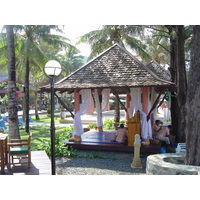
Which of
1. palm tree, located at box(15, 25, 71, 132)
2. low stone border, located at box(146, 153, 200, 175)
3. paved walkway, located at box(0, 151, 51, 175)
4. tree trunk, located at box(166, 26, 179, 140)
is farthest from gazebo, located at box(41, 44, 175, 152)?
palm tree, located at box(15, 25, 71, 132)

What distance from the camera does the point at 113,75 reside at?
951cm

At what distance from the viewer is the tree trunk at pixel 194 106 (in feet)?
16.8

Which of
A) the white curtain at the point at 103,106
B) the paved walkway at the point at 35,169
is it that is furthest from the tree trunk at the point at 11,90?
the white curtain at the point at 103,106

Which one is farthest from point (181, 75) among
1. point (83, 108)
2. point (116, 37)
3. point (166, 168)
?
point (116, 37)

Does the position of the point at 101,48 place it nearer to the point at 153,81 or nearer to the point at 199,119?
the point at 153,81

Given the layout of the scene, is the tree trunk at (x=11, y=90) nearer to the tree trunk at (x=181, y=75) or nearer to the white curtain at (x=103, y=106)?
the white curtain at (x=103, y=106)

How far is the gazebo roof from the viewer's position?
8.70m

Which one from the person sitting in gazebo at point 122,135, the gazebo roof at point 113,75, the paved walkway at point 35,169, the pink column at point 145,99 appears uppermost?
the gazebo roof at point 113,75

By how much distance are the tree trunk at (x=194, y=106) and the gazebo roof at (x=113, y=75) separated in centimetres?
305

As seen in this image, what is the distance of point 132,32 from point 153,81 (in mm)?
8272

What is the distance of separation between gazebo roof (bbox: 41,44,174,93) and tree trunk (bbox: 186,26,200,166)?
3046 mm

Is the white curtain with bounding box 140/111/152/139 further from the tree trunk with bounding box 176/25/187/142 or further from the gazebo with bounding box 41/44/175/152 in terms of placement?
the tree trunk with bounding box 176/25/187/142

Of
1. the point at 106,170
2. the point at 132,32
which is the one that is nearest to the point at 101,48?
the point at 132,32

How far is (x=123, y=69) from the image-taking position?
31.8ft
